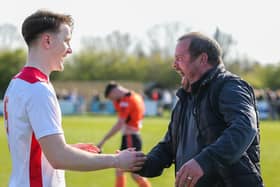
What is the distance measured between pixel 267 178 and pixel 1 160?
6716 mm

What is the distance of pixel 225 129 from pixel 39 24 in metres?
1.41

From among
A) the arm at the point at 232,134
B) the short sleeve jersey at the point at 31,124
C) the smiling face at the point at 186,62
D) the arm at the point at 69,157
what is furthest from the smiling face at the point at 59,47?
the arm at the point at 232,134

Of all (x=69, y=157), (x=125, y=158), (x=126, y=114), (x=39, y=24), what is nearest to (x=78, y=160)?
(x=69, y=157)

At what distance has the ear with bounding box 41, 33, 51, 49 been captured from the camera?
4324 mm

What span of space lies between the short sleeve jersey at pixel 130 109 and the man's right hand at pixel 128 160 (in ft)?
23.9

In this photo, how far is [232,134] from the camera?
445 centimetres

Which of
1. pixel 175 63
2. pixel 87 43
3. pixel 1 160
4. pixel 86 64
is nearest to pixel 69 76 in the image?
pixel 86 64

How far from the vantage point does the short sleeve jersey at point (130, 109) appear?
12.3 m

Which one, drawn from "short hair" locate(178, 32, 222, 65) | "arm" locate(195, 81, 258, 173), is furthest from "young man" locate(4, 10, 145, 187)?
"short hair" locate(178, 32, 222, 65)

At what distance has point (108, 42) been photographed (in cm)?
9794

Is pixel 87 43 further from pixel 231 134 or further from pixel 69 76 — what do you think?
pixel 231 134

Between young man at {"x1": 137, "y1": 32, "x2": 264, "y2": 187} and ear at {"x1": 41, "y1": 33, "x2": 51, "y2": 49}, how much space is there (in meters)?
1.13

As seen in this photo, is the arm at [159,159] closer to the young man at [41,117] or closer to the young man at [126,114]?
the young man at [41,117]

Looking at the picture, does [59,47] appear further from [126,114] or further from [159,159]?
[126,114]
